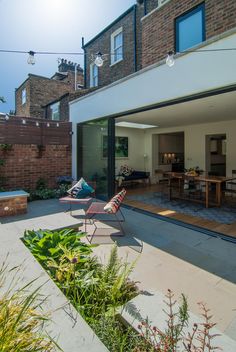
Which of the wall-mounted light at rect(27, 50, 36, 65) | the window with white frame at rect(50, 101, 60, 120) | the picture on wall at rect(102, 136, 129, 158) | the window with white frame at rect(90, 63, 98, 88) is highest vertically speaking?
the window with white frame at rect(90, 63, 98, 88)

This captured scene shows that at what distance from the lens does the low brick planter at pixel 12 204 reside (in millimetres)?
4953

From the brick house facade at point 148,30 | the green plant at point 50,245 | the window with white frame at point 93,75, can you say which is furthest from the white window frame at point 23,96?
the green plant at point 50,245

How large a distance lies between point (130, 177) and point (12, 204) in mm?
5482

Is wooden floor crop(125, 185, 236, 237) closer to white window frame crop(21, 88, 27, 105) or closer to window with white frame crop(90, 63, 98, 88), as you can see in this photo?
window with white frame crop(90, 63, 98, 88)

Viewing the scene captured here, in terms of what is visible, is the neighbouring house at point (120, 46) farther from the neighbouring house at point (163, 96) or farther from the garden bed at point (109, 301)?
the garden bed at point (109, 301)

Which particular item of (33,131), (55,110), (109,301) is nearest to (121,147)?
(33,131)

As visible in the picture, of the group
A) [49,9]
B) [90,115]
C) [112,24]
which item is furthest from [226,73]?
[112,24]

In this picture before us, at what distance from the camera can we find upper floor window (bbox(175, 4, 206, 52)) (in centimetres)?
583

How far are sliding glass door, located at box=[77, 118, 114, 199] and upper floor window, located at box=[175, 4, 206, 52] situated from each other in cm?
302

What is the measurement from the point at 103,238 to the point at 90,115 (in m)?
4.77

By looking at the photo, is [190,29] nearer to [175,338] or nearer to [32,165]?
[32,165]

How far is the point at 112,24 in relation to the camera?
978 cm

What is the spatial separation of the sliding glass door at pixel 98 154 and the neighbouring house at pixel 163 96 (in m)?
0.03

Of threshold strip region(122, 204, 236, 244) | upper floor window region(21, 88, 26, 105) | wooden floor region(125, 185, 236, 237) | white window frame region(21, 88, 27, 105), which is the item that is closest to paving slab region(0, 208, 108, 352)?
threshold strip region(122, 204, 236, 244)
